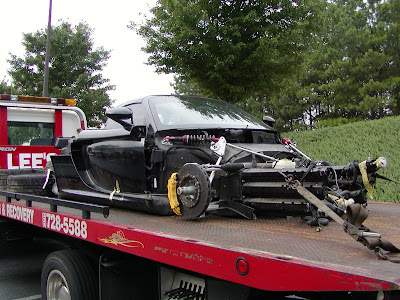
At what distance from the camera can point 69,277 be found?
10.8ft

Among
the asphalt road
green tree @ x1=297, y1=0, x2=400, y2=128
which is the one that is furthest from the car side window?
green tree @ x1=297, y1=0, x2=400, y2=128

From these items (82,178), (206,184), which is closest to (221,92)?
(82,178)

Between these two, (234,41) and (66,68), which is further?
(66,68)

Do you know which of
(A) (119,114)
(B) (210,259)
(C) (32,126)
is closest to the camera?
(B) (210,259)

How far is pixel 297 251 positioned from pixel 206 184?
1095 mm

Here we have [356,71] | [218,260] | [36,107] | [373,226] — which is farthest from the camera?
[356,71]

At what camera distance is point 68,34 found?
2059 cm

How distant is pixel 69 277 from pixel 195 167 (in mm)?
1339

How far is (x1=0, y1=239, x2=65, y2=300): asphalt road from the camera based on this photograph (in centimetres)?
514

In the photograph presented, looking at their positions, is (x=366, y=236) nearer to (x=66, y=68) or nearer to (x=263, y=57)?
(x=263, y=57)

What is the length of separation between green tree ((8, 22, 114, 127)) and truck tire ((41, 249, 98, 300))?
655 inches

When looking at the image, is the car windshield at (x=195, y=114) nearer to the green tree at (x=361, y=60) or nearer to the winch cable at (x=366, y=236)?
the winch cable at (x=366, y=236)

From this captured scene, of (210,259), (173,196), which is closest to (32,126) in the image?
(173,196)

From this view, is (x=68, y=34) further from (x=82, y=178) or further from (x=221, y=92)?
(x=82, y=178)
